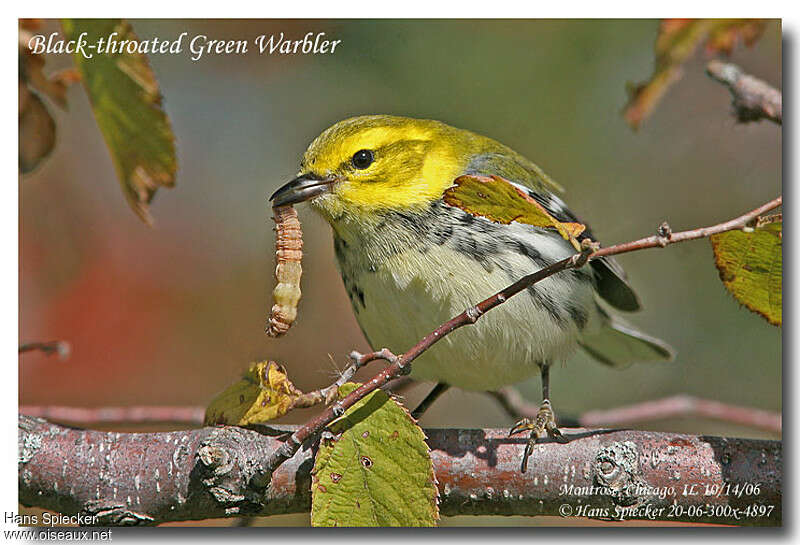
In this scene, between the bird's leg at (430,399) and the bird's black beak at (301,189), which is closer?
the bird's black beak at (301,189)

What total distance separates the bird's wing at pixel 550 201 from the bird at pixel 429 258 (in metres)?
0.02

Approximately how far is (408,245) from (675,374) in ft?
3.18

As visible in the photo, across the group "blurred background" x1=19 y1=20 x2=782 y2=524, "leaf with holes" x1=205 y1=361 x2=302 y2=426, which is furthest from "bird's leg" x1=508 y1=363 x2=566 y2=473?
"leaf with holes" x1=205 y1=361 x2=302 y2=426

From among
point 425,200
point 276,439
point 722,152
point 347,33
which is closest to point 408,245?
point 425,200

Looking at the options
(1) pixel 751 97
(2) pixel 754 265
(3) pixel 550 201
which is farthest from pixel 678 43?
(2) pixel 754 265

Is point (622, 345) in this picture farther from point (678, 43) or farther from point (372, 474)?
point (372, 474)

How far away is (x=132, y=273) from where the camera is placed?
2.05 meters

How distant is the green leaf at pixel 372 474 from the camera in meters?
1.35

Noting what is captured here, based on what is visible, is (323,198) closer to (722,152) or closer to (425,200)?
(425,200)

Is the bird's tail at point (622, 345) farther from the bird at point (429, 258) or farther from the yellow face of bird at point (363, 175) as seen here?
the yellow face of bird at point (363, 175)

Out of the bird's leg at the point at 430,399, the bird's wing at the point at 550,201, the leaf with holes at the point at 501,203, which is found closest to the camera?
the leaf with holes at the point at 501,203

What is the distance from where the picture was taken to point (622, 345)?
202 centimetres

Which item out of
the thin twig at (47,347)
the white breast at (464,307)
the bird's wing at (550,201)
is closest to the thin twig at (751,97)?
the bird's wing at (550,201)

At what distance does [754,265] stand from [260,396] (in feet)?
2.70
